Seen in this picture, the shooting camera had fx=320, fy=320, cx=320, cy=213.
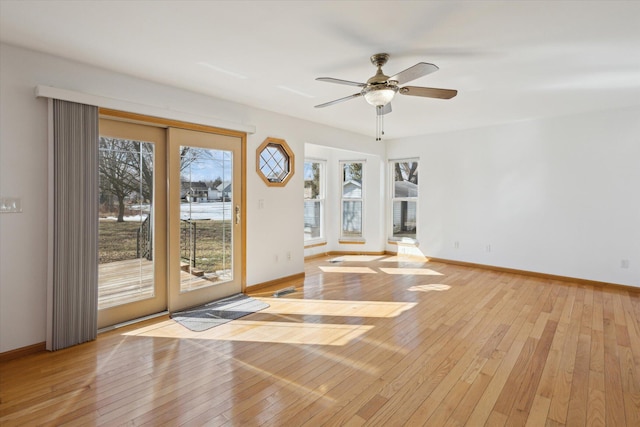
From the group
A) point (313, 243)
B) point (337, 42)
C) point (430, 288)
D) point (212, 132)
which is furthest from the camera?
point (313, 243)

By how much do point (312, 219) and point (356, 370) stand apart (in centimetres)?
463

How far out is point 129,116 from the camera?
10.3 ft

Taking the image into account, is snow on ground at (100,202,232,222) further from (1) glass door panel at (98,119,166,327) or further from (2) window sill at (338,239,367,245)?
(2) window sill at (338,239,367,245)

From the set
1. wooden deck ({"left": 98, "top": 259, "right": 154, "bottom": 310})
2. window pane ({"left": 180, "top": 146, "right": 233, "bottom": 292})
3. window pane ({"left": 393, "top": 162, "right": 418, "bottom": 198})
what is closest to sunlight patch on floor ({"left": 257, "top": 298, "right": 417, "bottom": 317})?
window pane ({"left": 180, "top": 146, "right": 233, "bottom": 292})

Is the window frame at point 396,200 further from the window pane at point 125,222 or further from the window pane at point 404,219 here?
the window pane at point 125,222

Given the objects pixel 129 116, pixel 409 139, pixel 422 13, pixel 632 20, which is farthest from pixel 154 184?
pixel 409 139

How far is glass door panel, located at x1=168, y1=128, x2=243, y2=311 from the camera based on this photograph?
11.7 ft

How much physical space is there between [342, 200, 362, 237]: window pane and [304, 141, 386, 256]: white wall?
0.42 ft

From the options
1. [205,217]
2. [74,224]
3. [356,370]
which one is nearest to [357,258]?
[205,217]

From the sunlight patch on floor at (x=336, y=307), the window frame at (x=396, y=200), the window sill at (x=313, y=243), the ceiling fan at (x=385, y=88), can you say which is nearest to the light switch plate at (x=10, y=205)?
the sunlight patch on floor at (x=336, y=307)

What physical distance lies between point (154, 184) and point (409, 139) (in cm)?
497

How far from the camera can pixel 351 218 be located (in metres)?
7.12

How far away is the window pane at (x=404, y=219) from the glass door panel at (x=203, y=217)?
12.9ft

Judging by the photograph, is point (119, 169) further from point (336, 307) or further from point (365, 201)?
point (365, 201)
